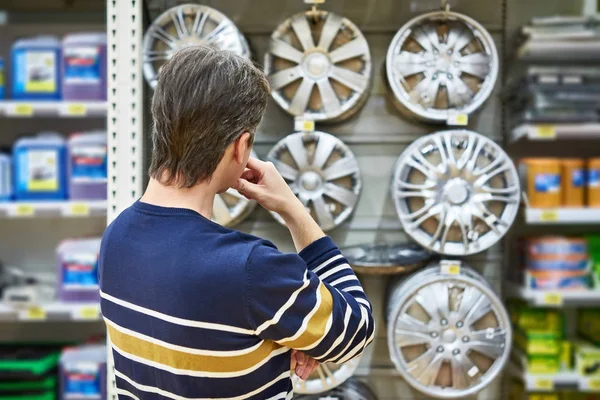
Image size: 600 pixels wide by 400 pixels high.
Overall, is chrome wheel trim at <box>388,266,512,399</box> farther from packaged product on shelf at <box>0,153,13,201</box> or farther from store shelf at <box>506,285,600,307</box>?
packaged product on shelf at <box>0,153,13,201</box>

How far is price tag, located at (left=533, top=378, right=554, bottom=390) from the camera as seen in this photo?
2.46m

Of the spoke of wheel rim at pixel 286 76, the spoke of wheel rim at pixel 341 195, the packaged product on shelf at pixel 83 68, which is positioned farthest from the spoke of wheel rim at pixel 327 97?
the packaged product on shelf at pixel 83 68

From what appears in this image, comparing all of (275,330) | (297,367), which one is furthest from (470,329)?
(275,330)

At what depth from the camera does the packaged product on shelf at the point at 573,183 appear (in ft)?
8.13

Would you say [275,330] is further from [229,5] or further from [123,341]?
[229,5]

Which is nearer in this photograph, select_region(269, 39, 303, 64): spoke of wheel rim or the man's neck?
the man's neck

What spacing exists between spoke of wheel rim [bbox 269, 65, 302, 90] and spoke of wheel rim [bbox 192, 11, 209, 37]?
0.38m

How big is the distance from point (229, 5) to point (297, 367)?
2097 millimetres

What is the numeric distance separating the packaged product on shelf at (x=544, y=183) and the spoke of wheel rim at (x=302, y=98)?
1.04m

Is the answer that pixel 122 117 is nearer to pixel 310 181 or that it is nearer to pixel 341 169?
pixel 310 181

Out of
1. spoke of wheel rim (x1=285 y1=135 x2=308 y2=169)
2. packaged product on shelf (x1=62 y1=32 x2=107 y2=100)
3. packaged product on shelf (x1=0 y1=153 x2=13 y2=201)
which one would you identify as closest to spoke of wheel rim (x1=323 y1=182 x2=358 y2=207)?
spoke of wheel rim (x1=285 y1=135 x2=308 y2=169)

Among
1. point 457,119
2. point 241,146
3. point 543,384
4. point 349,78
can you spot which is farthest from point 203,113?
point 543,384

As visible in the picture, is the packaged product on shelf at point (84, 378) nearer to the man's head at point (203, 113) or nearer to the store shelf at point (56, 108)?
the store shelf at point (56, 108)

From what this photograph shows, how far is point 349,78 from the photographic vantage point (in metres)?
2.47
